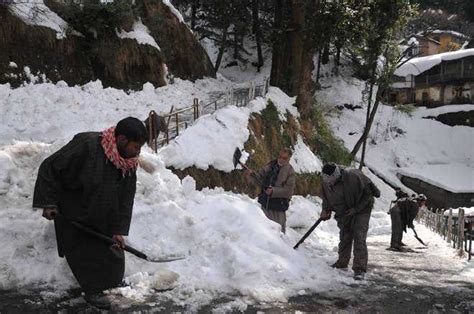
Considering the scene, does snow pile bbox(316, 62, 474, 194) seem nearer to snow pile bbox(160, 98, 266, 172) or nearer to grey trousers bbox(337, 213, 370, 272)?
snow pile bbox(160, 98, 266, 172)

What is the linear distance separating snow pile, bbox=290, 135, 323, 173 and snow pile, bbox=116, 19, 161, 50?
7.16 m

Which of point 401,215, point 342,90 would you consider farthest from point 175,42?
point 342,90

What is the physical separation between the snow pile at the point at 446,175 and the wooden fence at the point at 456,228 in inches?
772

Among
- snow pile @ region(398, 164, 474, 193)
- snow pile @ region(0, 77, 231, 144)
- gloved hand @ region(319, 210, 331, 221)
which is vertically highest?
snow pile @ region(0, 77, 231, 144)

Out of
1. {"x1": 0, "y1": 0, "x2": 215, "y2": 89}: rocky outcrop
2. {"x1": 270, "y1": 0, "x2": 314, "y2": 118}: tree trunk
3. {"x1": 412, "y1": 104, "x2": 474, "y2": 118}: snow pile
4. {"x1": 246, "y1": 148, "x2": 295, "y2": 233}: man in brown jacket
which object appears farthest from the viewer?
{"x1": 412, "y1": 104, "x2": 474, "y2": 118}: snow pile

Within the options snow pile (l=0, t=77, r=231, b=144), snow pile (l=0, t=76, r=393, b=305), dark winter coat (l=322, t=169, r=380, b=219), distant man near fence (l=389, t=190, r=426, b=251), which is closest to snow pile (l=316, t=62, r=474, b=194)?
snow pile (l=0, t=77, r=231, b=144)

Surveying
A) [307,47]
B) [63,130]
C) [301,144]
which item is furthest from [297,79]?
[63,130]

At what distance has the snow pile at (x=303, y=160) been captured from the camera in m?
17.6

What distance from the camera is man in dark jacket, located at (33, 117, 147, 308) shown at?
4.41m

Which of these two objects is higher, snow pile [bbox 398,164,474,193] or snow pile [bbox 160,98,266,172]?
snow pile [bbox 160,98,266,172]

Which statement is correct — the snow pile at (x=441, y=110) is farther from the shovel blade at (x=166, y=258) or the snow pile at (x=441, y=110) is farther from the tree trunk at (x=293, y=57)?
the shovel blade at (x=166, y=258)

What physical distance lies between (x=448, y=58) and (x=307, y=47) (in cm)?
3011

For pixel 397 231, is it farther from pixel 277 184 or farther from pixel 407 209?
pixel 277 184

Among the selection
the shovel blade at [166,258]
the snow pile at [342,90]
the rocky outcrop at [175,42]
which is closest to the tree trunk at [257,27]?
the snow pile at [342,90]
